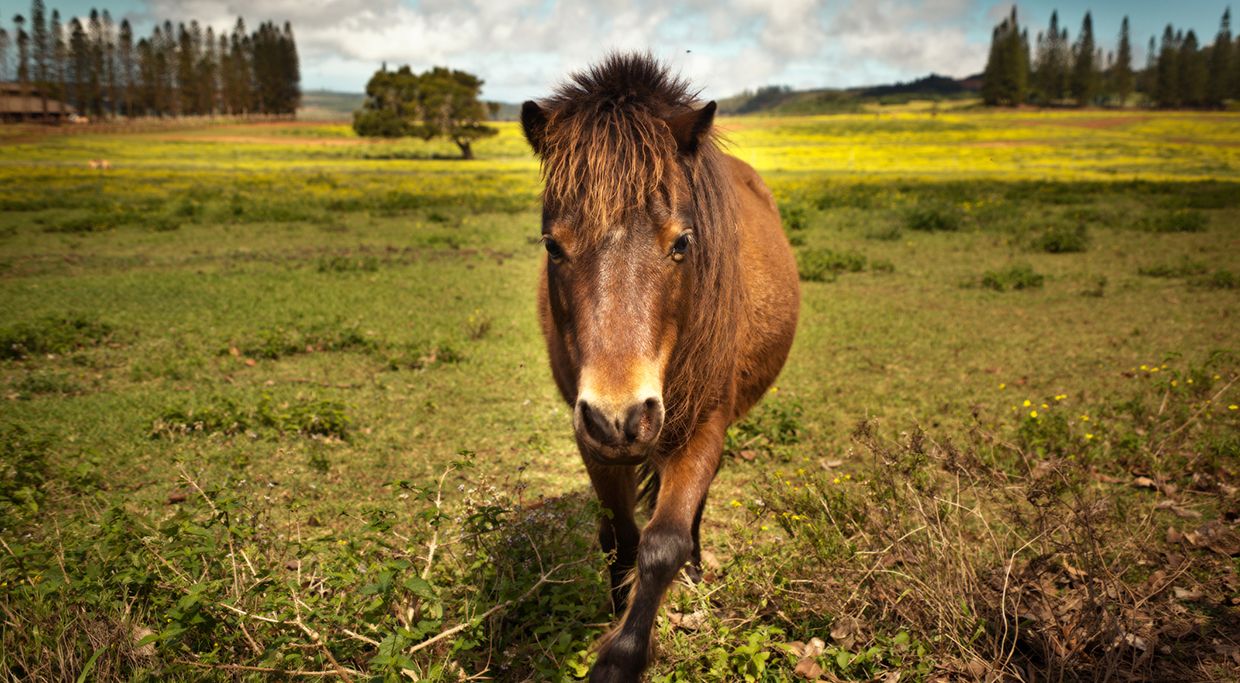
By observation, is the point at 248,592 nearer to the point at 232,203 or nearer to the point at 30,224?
the point at 30,224

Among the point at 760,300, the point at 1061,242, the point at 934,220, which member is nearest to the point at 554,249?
the point at 760,300

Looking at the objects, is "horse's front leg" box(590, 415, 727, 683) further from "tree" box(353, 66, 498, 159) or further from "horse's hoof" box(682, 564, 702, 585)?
"tree" box(353, 66, 498, 159)

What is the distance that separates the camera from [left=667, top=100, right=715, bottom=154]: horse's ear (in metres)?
2.77

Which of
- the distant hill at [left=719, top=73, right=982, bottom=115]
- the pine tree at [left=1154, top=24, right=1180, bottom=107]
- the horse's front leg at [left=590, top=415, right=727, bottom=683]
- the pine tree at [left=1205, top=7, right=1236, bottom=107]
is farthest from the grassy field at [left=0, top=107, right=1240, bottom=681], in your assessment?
the distant hill at [left=719, top=73, right=982, bottom=115]

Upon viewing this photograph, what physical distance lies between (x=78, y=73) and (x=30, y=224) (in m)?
83.3

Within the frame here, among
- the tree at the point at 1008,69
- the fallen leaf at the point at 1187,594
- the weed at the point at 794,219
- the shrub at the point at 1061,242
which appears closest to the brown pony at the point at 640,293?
the fallen leaf at the point at 1187,594

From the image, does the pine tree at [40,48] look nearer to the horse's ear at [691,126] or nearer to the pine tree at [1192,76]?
the horse's ear at [691,126]

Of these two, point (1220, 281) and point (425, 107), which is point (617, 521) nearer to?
point (1220, 281)

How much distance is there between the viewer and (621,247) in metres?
2.57

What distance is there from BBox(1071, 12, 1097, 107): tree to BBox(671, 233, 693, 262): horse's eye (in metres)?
106

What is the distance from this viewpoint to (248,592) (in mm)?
2879

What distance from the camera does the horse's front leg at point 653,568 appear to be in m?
2.58

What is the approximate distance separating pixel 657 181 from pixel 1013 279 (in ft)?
37.1

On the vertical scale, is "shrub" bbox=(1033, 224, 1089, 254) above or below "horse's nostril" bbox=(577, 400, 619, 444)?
above
